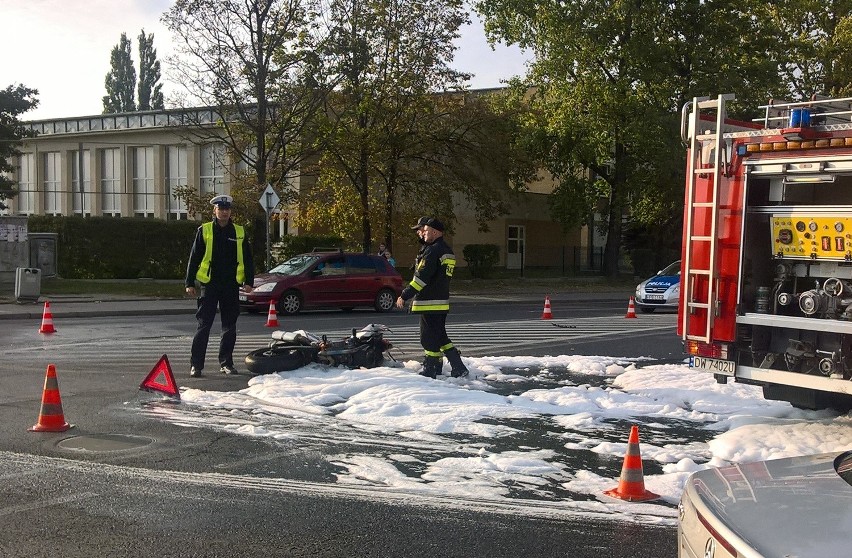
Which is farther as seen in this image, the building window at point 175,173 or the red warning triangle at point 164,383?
the building window at point 175,173

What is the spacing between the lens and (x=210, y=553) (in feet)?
15.3

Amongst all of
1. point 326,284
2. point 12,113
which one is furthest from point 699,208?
point 12,113

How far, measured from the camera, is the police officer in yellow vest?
10.3 m

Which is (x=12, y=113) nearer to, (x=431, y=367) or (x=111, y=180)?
(x=111, y=180)

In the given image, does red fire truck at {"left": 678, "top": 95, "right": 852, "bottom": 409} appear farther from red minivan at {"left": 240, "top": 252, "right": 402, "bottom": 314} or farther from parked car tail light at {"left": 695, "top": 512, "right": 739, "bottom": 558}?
red minivan at {"left": 240, "top": 252, "right": 402, "bottom": 314}

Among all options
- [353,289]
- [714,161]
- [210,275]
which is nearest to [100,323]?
[353,289]

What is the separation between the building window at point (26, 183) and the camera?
57.1 metres

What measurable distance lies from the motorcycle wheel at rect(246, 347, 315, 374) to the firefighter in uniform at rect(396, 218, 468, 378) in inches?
55.4

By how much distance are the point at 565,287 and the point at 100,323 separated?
2215 cm

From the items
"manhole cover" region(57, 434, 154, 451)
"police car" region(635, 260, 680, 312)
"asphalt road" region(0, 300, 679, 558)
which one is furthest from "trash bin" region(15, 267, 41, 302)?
"manhole cover" region(57, 434, 154, 451)

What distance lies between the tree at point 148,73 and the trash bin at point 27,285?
6327 cm

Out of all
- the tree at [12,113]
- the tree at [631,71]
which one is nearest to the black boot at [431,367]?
the tree at [631,71]

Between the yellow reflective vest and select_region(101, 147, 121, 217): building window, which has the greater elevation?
select_region(101, 147, 121, 217): building window

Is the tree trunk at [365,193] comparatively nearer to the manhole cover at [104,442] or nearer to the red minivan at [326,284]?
the red minivan at [326,284]
